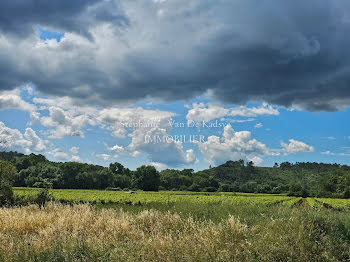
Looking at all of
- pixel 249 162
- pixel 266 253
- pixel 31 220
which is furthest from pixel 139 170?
pixel 266 253

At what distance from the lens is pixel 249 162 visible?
131000 mm

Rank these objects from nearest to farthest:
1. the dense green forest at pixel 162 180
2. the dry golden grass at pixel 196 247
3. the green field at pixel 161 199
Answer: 1. the dry golden grass at pixel 196 247
2. the green field at pixel 161 199
3. the dense green forest at pixel 162 180

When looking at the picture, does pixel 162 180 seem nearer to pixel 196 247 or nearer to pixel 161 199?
pixel 161 199

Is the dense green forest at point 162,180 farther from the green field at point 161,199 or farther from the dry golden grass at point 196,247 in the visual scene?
the dry golden grass at point 196,247

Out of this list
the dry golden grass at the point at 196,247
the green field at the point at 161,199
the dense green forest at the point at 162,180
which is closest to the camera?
the dry golden grass at the point at 196,247

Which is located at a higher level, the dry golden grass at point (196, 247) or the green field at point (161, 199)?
the dry golden grass at point (196, 247)

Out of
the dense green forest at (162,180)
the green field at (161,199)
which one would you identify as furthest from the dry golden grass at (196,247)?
the dense green forest at (162,180)

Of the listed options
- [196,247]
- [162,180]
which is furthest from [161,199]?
[162,180]

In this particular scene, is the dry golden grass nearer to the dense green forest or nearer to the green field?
the green field

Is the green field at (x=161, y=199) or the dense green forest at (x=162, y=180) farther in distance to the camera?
the dense green forest at (x=162, y=180)

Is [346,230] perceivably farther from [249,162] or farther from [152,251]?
[249,162]

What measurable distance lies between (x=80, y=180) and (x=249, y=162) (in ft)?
239

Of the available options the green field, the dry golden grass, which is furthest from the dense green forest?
the dry golden grass

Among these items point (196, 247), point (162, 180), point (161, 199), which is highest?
point (162, 180)
